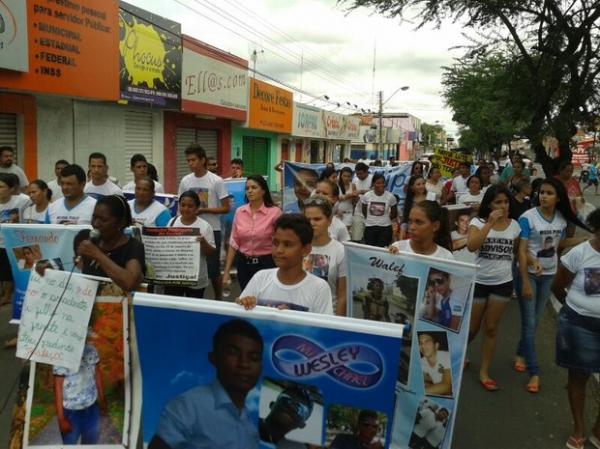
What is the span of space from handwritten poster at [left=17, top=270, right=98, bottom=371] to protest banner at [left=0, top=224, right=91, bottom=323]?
1078 millimetres

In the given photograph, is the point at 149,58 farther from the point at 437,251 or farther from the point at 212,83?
the point at 437,251

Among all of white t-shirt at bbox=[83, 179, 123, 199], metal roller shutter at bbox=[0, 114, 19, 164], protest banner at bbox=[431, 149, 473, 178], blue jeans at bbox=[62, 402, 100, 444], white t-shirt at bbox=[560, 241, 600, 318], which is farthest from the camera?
protest banner at bbox=[431, 149, 473, 178]

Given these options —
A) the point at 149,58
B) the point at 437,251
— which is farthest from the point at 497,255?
the point at 149,58

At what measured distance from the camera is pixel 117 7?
491 inches

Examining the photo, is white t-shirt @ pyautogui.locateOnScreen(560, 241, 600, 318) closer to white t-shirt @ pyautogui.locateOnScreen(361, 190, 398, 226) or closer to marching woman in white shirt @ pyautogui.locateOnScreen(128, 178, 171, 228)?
marching woman in white shirt @ pyautogui.locateOnScreen(128, 178, 171, 228)

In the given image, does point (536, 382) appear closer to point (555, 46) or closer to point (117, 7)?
point (555, 46)

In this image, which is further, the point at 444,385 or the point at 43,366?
the point at 444,385

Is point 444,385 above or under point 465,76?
under

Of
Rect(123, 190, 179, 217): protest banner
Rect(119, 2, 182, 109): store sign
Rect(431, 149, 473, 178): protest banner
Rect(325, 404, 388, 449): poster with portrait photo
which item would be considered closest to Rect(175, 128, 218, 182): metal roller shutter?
Rect(119, 2, 182, 109): store sign

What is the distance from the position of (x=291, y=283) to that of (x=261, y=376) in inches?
24.0

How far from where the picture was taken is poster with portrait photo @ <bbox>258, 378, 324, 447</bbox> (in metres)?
2.45

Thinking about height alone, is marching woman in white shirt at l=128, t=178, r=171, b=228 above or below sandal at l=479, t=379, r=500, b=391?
above

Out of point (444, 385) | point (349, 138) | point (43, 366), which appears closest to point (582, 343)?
point (444, 385)

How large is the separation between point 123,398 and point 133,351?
26cm
